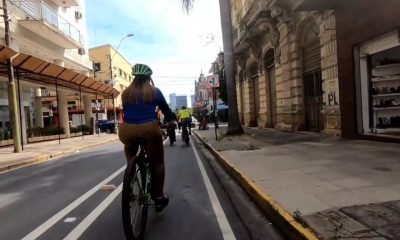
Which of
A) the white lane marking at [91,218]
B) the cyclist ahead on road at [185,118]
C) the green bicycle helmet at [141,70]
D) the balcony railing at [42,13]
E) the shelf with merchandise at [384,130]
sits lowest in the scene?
the white lane marking at [91,218]

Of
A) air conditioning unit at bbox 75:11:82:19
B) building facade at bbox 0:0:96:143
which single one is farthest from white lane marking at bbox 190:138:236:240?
air conditioning unit at bbox 75:11:82:19

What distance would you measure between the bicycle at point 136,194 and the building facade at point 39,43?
54.7 feet

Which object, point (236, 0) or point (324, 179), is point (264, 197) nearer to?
point (324, 179)

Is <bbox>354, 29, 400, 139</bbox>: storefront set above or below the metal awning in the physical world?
below

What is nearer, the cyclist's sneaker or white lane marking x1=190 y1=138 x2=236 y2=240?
white lane marking x1=190 y1=138 x2=236 y2=240

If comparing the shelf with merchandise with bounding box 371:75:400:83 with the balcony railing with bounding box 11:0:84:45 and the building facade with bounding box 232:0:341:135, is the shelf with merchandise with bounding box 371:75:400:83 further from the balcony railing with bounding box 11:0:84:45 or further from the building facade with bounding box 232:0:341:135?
the balcony railing with bounding box 11:0:84:45

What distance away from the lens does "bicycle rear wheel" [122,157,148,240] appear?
471 centimetres

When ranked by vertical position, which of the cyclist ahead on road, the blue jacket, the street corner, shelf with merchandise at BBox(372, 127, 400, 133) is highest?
the blue jacket

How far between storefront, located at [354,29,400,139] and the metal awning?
12.3 m

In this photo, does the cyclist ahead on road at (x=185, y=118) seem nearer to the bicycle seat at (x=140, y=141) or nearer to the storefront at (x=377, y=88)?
the storefront at (x=377, y=88)

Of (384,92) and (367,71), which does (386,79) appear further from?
(367,71)

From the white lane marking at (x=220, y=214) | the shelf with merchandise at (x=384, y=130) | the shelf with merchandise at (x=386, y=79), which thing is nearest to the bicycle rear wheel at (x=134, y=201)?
the white lane marking at (x=220, y=214)

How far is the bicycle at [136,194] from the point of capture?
4.72m

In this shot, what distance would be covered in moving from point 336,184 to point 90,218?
3.54m
